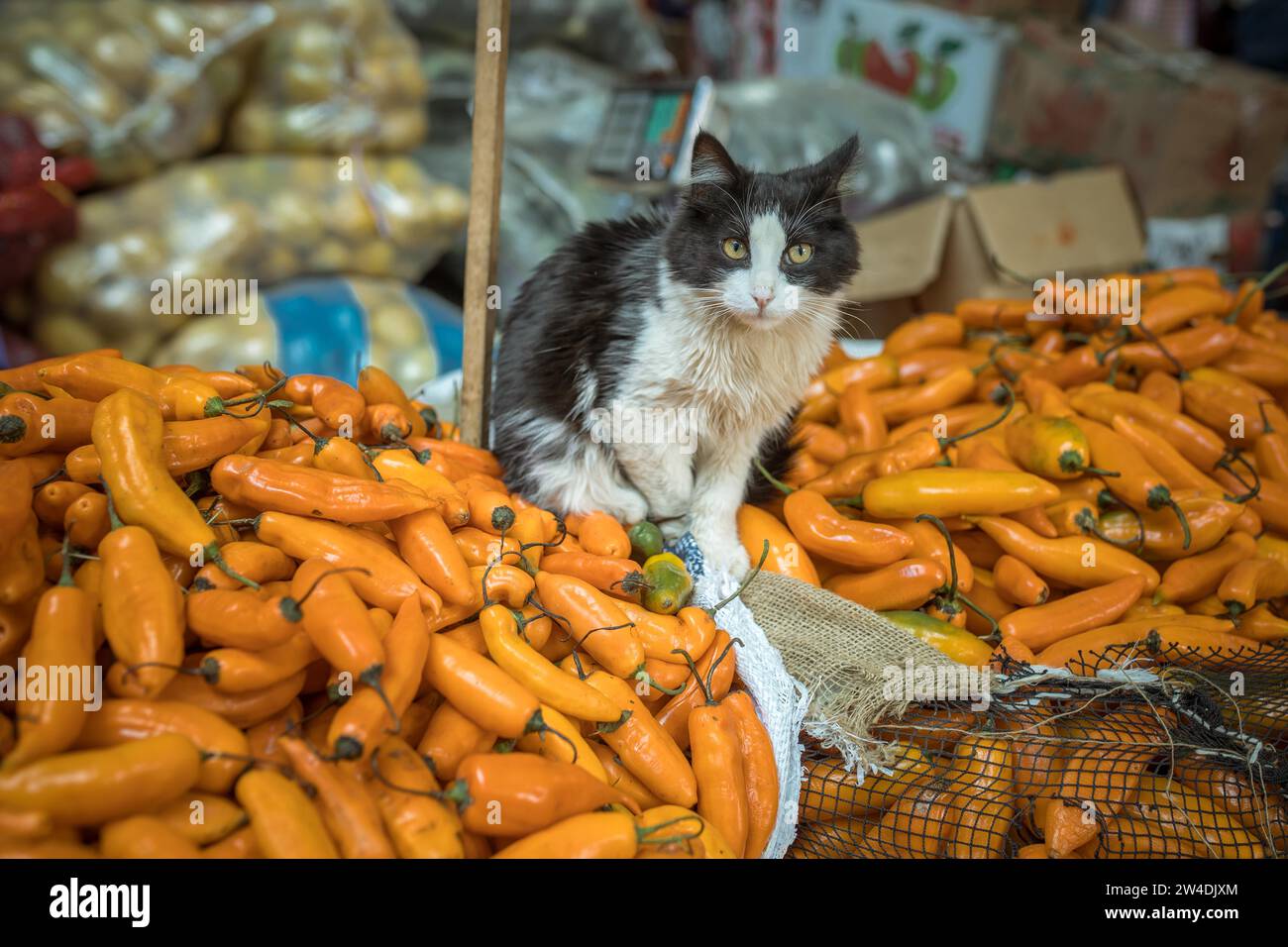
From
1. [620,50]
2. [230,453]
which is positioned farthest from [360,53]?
[230,453]

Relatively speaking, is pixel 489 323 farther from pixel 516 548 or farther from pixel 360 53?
pixel 360 53

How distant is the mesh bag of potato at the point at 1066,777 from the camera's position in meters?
1.25

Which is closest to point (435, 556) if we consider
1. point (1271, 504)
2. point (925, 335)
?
point (925, 335)

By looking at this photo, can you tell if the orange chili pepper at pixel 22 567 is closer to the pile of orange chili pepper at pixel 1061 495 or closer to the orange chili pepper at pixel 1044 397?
the pile of orange chili pepper at pixel 1061 495

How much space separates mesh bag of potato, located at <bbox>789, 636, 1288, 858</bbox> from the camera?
1.25 m

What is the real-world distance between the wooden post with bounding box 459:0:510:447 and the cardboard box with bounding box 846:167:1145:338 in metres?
1.55

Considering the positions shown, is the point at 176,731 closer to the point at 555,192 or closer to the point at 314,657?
the point at 314,657

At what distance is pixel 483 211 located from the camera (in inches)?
64.9

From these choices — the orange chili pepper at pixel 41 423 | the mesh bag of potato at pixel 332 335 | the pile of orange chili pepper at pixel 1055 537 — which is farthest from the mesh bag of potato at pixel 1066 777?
the mesh bag of potato at pixel 332 335

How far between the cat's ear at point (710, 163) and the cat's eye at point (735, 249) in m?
0.09

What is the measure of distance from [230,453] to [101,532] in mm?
199

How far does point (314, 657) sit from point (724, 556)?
78 centimetres

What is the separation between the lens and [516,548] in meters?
1.39
